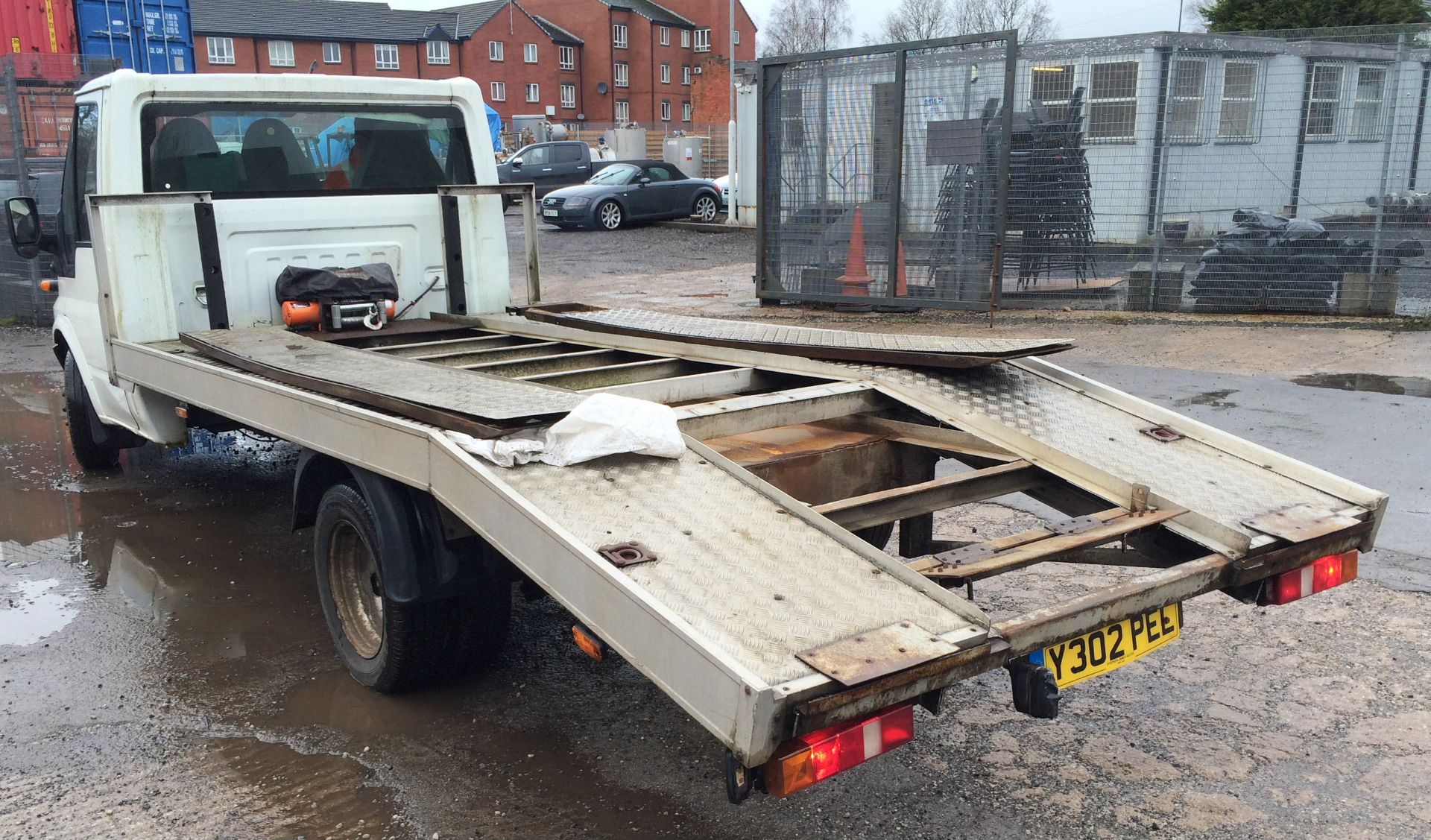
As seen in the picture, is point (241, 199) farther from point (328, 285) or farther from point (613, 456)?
point (613, 456)

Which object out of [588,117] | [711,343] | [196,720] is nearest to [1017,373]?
[711,343]

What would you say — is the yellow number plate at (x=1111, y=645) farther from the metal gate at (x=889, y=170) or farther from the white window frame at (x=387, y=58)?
the white window frame at (x=387, y=58)

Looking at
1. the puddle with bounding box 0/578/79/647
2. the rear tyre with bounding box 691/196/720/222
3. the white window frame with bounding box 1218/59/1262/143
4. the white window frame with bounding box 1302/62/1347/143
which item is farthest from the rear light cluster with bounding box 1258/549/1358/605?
the rear tyre with bounding box 691/196/720/222

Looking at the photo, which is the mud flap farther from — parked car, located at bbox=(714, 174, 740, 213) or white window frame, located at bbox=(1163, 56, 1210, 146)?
parked car, located at bbox=(714, 174, 740, 213)

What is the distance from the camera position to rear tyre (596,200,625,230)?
2383cm

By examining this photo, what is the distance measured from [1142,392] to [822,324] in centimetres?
374

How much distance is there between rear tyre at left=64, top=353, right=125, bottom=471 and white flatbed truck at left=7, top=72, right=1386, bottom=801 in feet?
0.08

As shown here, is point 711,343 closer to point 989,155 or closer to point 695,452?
point 695,452

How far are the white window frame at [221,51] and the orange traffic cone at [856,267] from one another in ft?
188

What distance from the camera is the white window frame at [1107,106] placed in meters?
11.0

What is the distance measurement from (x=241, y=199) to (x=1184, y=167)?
8.90 m

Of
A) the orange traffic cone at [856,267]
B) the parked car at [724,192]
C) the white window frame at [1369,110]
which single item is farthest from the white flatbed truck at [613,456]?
the parked car at [724,192]

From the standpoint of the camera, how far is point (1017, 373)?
4.59 m

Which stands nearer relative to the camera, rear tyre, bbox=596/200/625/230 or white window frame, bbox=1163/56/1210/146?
→ white window frame, bbox=1163/56/1210/146
